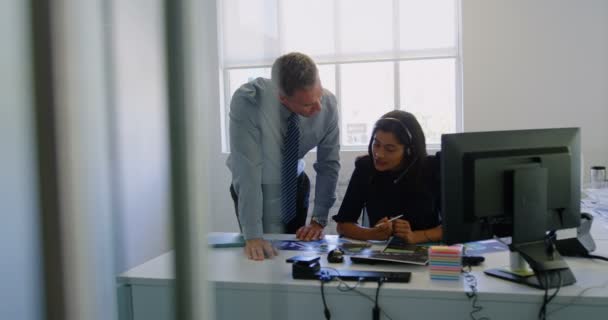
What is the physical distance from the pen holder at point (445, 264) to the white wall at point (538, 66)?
8.60ft

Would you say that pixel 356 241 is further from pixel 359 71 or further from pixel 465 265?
pixel 359 71

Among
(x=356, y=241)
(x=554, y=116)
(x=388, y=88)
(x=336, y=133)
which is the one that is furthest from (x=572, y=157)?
(x=388, y=88)

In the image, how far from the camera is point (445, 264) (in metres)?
1.45

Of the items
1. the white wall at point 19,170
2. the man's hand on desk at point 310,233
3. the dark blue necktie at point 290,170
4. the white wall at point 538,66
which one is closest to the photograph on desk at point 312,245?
the man's hand on desk at point 310,233

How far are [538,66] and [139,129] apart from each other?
12.5 feet

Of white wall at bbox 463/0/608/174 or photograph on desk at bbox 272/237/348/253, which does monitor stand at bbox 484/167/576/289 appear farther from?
white wall at bbox 463/0/608/174

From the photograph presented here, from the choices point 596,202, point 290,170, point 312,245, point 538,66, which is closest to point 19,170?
point 312,245

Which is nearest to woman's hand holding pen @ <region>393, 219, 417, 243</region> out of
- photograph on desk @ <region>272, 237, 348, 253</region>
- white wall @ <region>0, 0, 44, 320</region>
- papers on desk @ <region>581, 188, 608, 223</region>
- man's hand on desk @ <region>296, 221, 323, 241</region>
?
photograph on desk @ <region>272, 237, 348, 253</region>

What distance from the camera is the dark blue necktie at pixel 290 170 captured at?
1936 mm

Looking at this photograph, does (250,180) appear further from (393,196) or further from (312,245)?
(393,196)

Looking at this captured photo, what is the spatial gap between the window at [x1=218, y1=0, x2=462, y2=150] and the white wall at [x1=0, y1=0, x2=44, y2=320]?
3882 millimetres

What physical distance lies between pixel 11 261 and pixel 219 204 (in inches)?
8.3

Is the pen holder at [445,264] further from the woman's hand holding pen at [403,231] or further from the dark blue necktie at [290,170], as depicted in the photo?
the dark blue necktie at [290,170]

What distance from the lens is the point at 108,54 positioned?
1.64 ft
